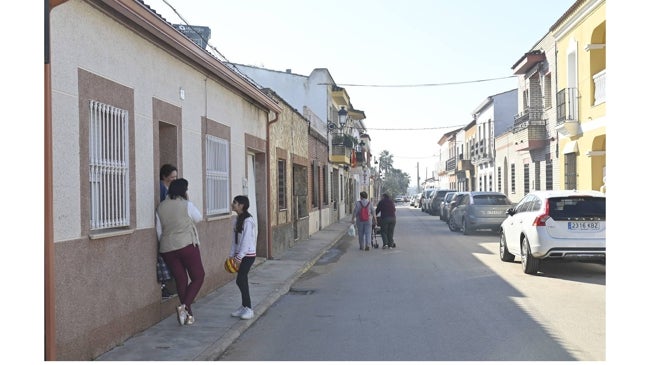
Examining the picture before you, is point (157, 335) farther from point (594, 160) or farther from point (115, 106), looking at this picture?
Result: point (594, 160)

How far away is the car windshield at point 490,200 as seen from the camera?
22531 mm

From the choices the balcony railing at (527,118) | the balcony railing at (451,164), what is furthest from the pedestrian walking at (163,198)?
the balcony railing at (451,164)

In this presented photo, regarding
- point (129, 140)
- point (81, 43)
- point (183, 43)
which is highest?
point (183, 43)

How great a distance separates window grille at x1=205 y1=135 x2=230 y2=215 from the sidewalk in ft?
4.47

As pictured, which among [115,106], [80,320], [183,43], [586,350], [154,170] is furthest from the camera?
[183,43]

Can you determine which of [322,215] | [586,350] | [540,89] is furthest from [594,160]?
[586,350]

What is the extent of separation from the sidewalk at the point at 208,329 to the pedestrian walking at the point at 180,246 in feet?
1.19

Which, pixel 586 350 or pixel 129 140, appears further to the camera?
pixel 129 140

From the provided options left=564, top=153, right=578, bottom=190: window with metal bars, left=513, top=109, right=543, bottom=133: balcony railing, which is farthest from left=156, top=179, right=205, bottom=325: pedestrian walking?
left=513, top=109, right=543, bottom=133: balcony railing

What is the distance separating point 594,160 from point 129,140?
17014mm

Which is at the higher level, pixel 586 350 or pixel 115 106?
pixel 115 106

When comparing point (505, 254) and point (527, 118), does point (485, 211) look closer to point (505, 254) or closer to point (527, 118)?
point (527, 118)

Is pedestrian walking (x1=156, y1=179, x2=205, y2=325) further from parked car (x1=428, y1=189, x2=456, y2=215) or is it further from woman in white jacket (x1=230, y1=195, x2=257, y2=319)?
parked car (x1=428, y1=189, x2=456, y2=215)

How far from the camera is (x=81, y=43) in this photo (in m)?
6.21
